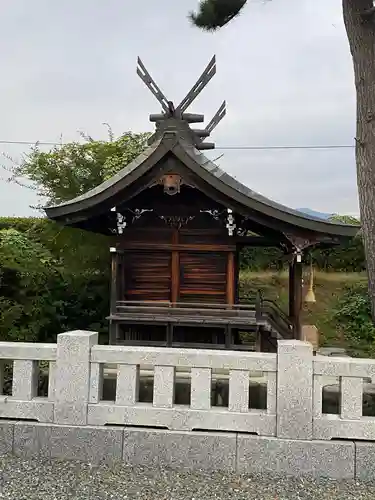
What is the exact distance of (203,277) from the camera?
8297 millimetres

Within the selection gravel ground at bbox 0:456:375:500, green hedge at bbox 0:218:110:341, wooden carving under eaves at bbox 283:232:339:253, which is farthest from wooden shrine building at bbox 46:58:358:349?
gravel ground at bbox 0:456:375:500

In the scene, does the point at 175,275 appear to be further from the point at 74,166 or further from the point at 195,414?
the point at 74,166

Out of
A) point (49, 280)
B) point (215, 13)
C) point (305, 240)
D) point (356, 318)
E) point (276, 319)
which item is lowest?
point (356, 318)

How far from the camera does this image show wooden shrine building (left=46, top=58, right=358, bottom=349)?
7.43 meters

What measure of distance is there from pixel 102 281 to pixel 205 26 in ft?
24.5

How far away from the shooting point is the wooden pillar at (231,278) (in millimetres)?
8117

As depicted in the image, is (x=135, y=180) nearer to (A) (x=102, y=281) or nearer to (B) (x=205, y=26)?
(B) (x=205, y=26)

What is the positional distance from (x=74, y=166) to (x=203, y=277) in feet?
20.0

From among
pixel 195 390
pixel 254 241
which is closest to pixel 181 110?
pixel 254 241

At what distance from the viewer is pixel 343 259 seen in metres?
15.5

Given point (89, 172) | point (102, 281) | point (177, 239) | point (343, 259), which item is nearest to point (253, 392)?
point (177, 239)

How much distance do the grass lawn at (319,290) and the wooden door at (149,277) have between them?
592 centimetres

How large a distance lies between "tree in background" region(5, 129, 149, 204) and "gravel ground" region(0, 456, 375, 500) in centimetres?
857

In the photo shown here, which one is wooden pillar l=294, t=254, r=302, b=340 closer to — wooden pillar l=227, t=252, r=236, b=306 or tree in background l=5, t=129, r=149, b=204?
wooden pillar l=227, t=252, r=236, b=306
